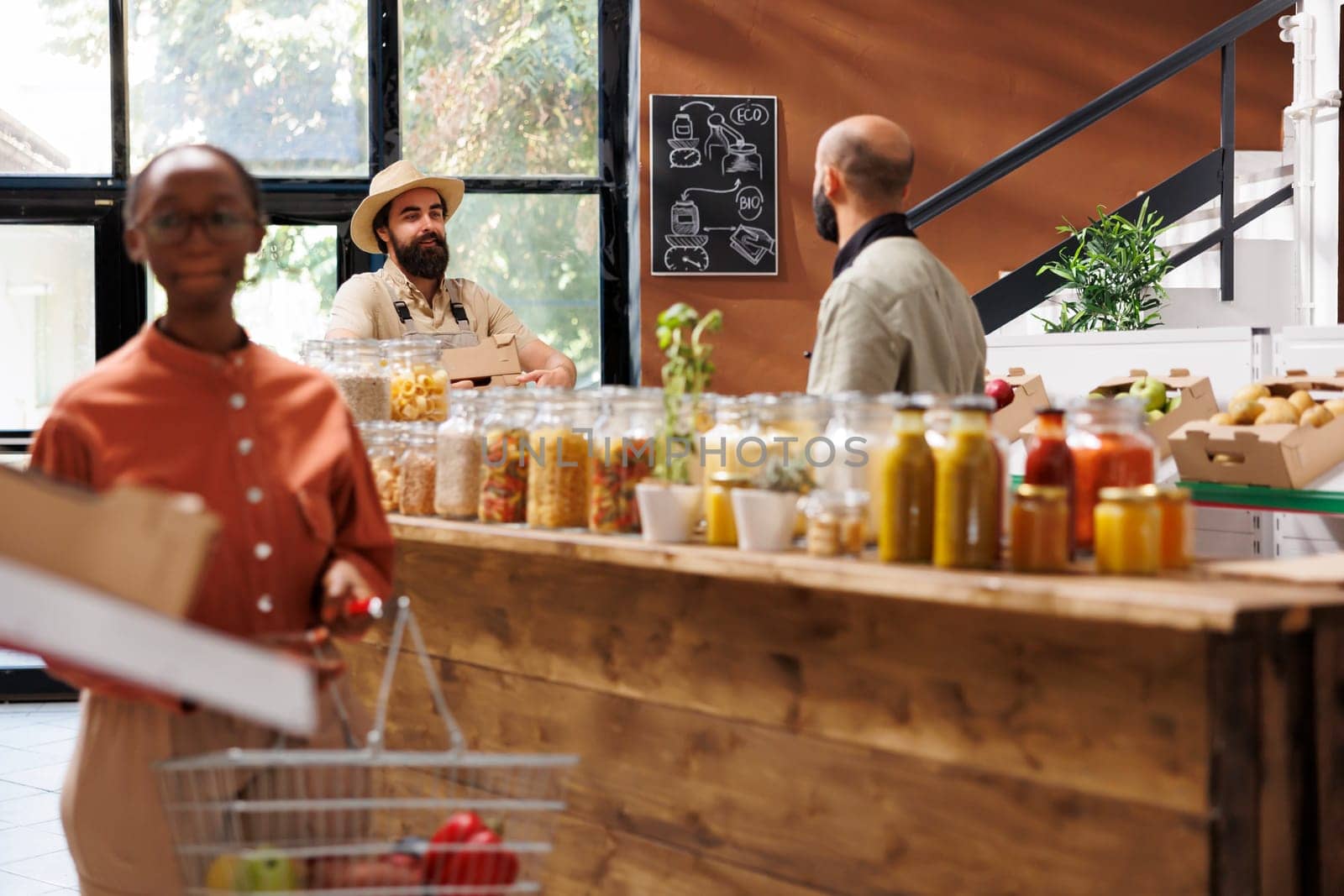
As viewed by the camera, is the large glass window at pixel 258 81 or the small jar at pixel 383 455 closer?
the small jar at pixel 383 455

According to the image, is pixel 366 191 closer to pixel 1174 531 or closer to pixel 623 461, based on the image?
pixel 623 461

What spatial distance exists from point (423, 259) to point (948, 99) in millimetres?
2794

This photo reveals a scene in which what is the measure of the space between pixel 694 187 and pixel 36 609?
4939 millimetres

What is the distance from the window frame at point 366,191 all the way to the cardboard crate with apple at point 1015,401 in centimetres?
221

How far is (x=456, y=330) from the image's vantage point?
4.45 meters

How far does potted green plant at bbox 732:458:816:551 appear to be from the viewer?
2.04 m

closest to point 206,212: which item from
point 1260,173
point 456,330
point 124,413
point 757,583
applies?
point 124,413

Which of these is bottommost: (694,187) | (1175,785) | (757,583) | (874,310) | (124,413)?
(1175,785)

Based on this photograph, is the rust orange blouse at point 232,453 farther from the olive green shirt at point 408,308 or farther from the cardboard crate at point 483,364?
the olive green shirt at point 408,308

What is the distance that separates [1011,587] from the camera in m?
1.67

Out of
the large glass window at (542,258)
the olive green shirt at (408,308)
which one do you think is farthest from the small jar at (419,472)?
the large glass window at (542,258)

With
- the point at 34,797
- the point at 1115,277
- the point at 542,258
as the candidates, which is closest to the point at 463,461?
the point at 34,797

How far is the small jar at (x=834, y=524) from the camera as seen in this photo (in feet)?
6.40

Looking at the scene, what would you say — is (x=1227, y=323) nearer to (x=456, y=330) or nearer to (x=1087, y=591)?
(x=456, y=330)
